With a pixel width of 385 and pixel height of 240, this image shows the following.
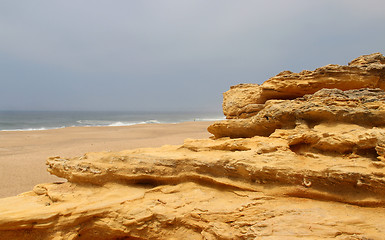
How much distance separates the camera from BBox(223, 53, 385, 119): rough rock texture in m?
4.74

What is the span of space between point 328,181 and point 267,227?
43.5 inches

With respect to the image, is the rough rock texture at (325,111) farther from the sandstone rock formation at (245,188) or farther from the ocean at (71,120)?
the ocean at (71,120)

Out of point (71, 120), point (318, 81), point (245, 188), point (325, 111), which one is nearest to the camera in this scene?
point (245, 188)

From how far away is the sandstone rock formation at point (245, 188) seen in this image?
281cm

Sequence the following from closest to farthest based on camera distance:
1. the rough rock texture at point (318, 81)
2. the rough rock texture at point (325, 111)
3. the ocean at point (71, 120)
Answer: the rough rock texture at point (325, 111) → the rough rock texture at point (318, 81) → the ocean at point (71, 120)

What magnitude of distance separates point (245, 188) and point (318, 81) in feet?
10.4

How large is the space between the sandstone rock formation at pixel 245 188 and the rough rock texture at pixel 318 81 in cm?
73

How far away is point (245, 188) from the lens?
3.46m

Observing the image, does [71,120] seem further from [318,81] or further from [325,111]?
[325,111]

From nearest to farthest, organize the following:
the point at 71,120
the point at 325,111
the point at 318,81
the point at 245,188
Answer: the point at 245,188, the point at 325,111, the point at 318,81, the point at 71,120

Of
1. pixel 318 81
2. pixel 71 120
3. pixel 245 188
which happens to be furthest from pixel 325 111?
pixel 71 120

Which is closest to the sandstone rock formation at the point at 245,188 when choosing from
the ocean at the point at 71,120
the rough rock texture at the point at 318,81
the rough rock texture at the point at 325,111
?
the rough rock texture at the point at 325,111

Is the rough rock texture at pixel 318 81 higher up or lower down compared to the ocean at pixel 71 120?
higher up

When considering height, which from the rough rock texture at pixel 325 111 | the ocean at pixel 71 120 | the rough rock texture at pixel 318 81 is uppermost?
the rough rock texture at pixel 318 81
